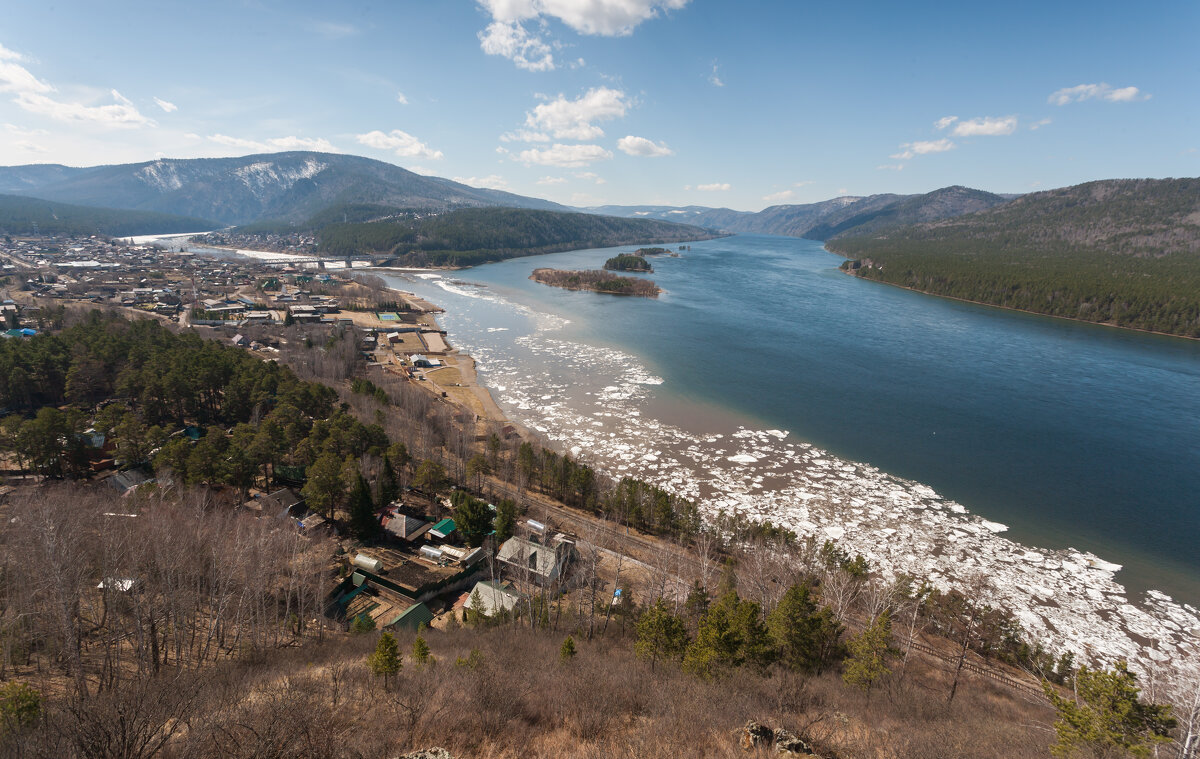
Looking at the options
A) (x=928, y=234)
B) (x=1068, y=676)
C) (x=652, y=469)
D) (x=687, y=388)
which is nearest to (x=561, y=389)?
(x=687, y=388)

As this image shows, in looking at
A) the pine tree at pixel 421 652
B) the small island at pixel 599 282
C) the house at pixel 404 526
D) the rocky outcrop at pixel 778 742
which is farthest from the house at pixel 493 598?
the small island at pixel 599 282

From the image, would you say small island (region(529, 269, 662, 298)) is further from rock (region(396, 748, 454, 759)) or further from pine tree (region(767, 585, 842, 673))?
rock (region(396, 748, 454, 759))

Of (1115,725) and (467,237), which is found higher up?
(467,237)

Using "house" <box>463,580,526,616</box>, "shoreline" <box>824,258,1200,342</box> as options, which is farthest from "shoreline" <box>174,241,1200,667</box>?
"shoreline" <box>824,258,1200,342</box>

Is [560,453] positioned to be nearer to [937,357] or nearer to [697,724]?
[697,724]

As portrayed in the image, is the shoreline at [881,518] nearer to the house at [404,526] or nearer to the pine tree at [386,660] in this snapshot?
the house at [404,526]

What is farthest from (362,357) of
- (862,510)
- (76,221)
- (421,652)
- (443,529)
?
(76,221)

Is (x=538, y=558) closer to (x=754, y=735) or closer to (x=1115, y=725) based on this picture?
(x=754, y=735)
